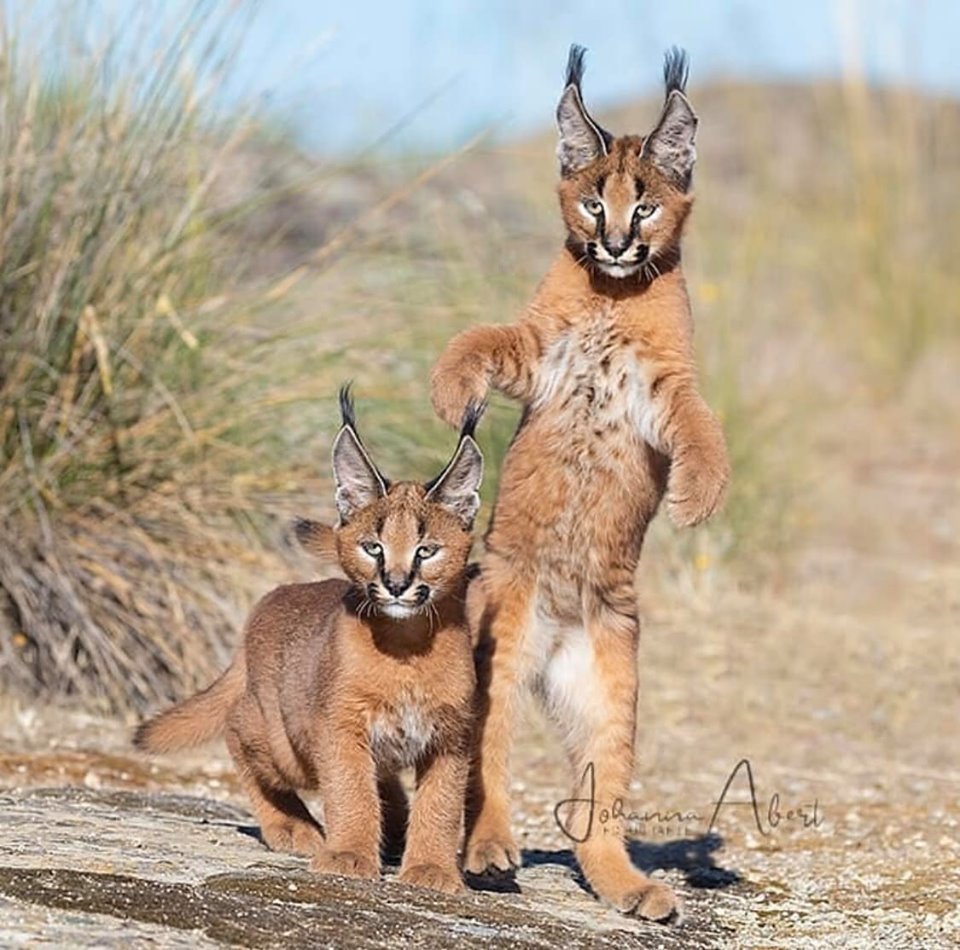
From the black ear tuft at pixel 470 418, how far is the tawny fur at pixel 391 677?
60 mm

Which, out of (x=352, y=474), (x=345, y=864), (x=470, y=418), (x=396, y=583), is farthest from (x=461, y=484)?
(x=345, y=864)

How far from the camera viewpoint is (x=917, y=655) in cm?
931

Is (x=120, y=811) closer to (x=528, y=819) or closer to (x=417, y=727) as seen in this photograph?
(x=417, y=727)

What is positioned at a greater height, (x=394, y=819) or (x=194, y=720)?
(x=194, y=720)

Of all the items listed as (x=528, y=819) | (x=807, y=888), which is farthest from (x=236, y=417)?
(x=807, y=888)

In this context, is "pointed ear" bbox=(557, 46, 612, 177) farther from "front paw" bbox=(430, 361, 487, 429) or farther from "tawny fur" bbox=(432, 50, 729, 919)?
"front paw" bbox=(430, 361, 487, 429)

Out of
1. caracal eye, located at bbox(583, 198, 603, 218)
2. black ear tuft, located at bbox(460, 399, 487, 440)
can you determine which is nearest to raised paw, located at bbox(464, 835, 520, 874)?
black ear tuft, located at bbox(460, 399, 487, 440)

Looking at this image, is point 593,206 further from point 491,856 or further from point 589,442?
point 491,856

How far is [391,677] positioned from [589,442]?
103 cm

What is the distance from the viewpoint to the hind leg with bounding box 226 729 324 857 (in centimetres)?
528

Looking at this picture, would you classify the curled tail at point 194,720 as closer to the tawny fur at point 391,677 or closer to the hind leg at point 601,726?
the tawny fur at point 391,677

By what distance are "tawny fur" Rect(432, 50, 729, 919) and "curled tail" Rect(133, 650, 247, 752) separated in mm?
712

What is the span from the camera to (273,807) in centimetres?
538

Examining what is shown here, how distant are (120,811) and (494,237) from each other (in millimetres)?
4728
